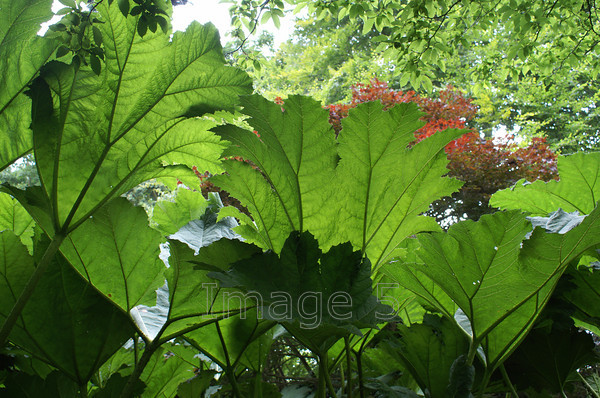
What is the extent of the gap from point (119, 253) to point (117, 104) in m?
0.23

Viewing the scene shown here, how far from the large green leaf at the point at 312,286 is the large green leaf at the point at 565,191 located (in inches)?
20.8

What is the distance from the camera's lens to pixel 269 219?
2.00ft

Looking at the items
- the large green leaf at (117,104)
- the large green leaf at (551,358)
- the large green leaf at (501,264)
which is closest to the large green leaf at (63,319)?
the large green leaf at (117,104)

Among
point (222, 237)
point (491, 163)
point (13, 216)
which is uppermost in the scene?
point (491, 163)

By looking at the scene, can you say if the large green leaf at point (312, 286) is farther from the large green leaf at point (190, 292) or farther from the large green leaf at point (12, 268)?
the large green leaf at point (12, 268)

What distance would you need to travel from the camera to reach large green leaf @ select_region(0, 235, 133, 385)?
24.3 inches

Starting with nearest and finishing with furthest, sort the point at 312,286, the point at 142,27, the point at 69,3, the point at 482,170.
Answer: the point at 312,286, the point at 142,27, the point at 69,3, the point at 482,170

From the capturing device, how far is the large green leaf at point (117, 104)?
59 centimetres

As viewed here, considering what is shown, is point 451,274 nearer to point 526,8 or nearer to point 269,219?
point 269,219

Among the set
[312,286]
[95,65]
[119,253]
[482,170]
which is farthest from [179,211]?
[482,170]

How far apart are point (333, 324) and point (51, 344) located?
0.48 m

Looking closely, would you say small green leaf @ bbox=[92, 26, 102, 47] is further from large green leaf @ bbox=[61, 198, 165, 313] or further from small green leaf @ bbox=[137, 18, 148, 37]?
large green leaf @ bbox=[61, 198, 165, 313]

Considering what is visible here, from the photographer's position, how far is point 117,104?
2.01ft

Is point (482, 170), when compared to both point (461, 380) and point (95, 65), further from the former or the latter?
point (95, 65)
